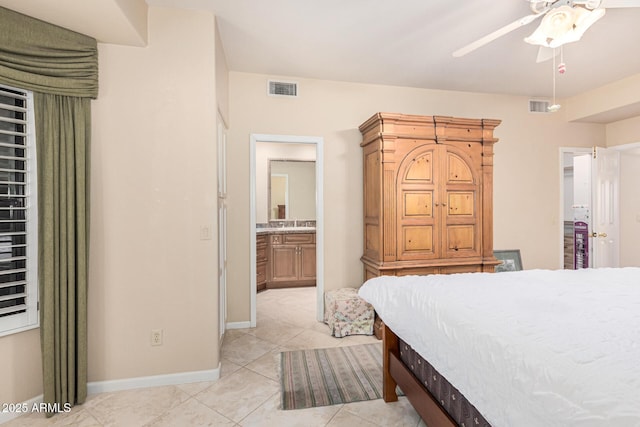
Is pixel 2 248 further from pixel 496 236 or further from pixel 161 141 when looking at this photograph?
pixel 496 236

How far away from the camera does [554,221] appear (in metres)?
4.36

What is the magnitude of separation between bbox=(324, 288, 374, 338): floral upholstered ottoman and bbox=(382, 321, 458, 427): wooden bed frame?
1140 millimetres

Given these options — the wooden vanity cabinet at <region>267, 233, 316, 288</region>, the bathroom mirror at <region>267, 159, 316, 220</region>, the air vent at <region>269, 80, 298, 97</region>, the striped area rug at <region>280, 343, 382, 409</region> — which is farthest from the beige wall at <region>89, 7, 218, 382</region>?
the bathroom mirror at <region>267, 159, 316, 220</region>

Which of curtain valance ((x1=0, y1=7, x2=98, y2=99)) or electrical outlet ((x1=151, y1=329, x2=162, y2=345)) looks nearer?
curtain valance ((x1=0, y1=7, x2=98, y2=99))

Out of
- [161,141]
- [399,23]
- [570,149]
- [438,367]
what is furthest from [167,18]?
[570,149]

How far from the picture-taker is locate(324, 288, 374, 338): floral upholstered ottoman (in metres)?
3.31

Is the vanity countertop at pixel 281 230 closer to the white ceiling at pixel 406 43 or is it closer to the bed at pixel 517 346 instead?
the white ceiling at pixel 406 43

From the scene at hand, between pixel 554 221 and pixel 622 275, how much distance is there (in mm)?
2568

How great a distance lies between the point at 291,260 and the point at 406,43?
3.53 m

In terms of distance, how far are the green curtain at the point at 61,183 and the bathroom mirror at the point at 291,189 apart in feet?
11.3

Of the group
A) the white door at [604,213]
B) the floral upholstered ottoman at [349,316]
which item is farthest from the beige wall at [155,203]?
the white door at [604,213]

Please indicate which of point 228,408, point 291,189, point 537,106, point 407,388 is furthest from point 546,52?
point 291,189

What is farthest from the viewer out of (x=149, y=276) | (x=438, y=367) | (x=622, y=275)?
(x=149, y=276)

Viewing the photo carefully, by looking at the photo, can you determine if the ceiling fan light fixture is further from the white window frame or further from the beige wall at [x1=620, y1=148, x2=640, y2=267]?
the beige wall at [x1=620, y1=148, x2=640, y2=267]
